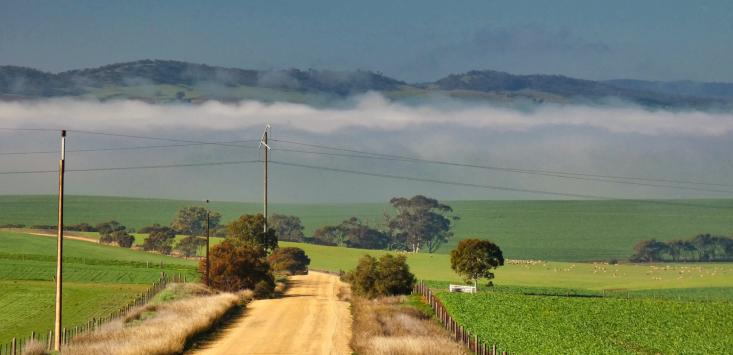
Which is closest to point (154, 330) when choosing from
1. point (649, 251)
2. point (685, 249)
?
point (649, 251)

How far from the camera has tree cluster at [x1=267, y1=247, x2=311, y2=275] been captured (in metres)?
114

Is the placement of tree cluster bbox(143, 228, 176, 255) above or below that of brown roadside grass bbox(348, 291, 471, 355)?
below

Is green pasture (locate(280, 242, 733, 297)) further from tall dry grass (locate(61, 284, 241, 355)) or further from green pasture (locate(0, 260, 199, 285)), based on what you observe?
tall dry grass (locate(61, 284, 241, 355))

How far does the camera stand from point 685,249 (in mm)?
181625

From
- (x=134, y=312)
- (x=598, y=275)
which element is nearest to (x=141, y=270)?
(x=134, y=312)

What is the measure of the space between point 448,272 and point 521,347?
104m

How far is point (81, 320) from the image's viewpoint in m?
51.1

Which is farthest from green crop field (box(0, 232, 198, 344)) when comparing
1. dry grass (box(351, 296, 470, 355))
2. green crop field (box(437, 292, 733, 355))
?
green crop field (box(437, 292, 733, 355))

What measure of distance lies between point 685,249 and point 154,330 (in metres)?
169

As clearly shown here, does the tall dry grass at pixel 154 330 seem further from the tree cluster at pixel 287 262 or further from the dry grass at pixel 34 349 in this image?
the tree cluster at pixel 287 262

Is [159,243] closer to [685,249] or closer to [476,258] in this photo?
[476,258]

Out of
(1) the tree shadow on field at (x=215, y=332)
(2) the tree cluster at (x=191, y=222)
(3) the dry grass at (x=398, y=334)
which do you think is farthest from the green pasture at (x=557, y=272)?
(1) the tree shadow on field at (x=215, y=332)

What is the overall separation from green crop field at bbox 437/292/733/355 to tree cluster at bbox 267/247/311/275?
54117 millimetres

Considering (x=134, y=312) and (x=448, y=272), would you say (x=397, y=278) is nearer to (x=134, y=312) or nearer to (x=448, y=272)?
(x=134, y=312)
